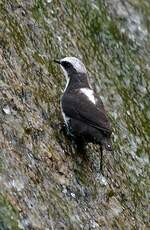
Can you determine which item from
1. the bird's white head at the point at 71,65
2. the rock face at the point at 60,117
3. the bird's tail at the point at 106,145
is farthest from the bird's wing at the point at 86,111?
the bird's white head at the point at 71,65

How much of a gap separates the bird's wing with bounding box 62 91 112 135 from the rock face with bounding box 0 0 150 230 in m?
0.36

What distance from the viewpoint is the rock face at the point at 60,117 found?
34.5 feet

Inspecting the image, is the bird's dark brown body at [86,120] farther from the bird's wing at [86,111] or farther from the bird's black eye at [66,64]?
the bird's black eye at [66,64]

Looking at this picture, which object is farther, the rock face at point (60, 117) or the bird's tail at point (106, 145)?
the bird's tail at point (106, 145)

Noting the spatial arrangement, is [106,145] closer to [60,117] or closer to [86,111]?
[86,111]

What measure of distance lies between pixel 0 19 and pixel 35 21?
108 centimetres

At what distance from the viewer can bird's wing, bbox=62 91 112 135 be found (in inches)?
463

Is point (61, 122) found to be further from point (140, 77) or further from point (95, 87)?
point (140, 77)

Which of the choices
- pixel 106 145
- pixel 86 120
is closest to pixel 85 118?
pixel 86 120

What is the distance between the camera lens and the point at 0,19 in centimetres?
1302

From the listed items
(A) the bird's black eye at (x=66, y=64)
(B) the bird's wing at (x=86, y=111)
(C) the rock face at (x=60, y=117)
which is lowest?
(C) the rock face at (x=60, y=117)

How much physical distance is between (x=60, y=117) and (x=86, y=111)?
67 cm

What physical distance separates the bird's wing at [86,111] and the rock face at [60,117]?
14.0 inches

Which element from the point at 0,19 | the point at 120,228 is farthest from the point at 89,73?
the point at 120,228
